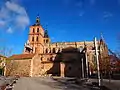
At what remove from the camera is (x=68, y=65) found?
224ft

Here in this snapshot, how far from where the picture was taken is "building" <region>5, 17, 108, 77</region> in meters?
66.8

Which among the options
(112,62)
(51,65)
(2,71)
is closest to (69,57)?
(51,65)

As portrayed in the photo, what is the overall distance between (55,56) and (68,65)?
13498mm

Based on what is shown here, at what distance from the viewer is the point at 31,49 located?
88.4 meters

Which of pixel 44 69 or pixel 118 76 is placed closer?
pixel 118 76

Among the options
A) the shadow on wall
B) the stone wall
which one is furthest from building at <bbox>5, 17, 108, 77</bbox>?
the stone wall

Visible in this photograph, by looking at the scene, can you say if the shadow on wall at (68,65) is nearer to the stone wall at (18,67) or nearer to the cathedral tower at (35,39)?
the stone wall at (18,67)

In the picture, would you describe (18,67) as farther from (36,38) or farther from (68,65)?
(36,38)

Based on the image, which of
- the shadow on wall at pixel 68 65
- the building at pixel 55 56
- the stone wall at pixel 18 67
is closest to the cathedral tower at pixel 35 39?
the building at pixel 55 56

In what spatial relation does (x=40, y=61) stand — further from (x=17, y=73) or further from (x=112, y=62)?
(x=112, y=62)

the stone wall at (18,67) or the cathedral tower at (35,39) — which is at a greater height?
the cathedral tower at (35,39)

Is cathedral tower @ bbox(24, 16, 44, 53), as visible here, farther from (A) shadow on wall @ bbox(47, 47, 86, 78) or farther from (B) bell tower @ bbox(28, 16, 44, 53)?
(A) shadow on wall @ bbox(47, 47, 86, 78)

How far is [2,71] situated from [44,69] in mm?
18007

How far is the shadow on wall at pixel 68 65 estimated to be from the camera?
67625mm
